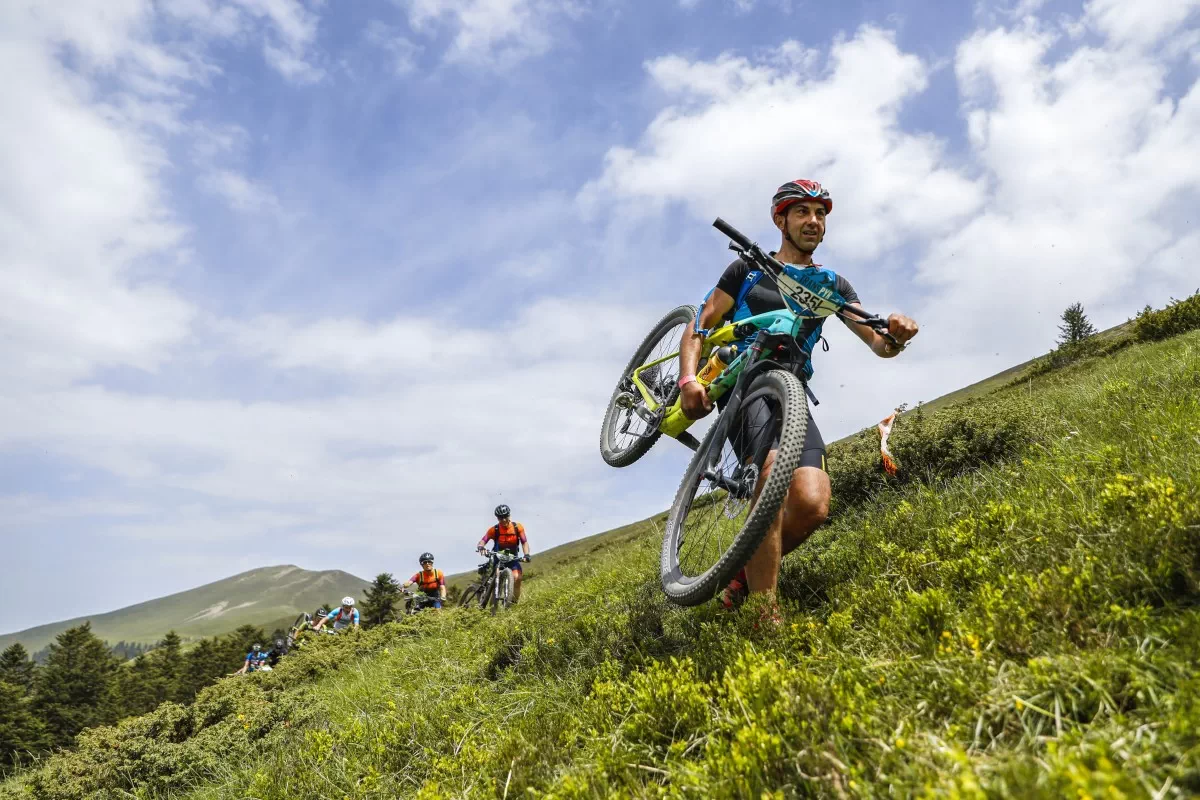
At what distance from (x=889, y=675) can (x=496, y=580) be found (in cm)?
1351

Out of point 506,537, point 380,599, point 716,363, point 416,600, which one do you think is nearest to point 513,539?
point 506,537

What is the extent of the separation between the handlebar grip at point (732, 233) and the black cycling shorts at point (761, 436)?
4.15 feet

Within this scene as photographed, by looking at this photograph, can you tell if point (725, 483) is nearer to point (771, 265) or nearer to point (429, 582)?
point (771, 265)

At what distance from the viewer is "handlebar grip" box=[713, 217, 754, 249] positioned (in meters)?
5.07

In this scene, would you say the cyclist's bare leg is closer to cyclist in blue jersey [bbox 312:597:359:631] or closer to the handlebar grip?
the handlebar grip

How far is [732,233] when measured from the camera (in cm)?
513

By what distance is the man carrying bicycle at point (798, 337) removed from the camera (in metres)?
4.29

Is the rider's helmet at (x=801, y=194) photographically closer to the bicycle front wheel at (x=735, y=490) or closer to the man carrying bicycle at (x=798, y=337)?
the man carrying bicycle at (x=798, y=337)

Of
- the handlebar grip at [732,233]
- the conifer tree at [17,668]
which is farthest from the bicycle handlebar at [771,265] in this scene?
the conifer tree at [17,668]

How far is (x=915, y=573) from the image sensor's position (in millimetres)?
3959

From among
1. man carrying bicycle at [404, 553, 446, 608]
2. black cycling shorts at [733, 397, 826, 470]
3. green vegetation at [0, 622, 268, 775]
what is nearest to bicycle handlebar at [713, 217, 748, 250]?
black cycling shorts at [733, 397, 826, 470]

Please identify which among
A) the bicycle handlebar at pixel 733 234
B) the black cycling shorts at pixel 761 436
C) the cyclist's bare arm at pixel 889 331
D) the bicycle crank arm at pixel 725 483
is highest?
the bicycle handlebar at pixel 733 234

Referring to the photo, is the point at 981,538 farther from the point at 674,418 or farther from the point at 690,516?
the point at 674,418

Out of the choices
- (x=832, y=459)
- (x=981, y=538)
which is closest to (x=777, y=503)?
(x=981, y=538)
